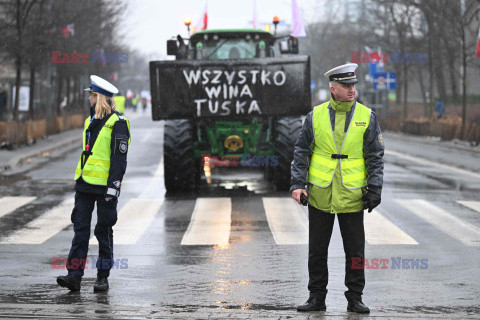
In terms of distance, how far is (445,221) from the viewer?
12.6 m

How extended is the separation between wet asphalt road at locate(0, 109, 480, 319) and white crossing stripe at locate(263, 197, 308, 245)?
0.06ft

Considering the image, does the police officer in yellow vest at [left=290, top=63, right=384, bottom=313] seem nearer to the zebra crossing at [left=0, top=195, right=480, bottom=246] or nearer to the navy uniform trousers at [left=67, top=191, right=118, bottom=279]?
the navy uniform trousers at [left=67, top=191, right=118, bottom=279]

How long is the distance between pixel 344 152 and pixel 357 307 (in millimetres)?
1178

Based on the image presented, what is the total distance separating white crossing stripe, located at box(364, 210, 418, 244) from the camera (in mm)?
10797

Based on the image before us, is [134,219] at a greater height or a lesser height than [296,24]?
lesser

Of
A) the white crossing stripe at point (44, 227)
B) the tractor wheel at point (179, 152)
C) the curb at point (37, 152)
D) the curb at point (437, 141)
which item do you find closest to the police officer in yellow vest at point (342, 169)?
the white crossing stripe at point (44, 227)

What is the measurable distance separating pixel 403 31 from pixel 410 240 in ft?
115

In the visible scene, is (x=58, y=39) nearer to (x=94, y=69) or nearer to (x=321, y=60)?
(x=94, y=69)

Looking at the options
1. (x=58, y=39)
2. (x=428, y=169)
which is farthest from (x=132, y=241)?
(x=58, y=39)

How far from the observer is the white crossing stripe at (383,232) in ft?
35.4

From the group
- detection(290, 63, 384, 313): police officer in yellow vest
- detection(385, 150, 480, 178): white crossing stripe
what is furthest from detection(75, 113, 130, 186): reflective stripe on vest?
detection(385, 150, 480, 178): white crossing stripe

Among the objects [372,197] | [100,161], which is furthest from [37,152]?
[372,197]

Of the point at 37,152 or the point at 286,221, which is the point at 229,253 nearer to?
the point at 286,221

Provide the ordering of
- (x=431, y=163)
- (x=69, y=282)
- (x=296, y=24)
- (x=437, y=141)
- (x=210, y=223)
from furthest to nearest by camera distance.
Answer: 1. (x=437, y=141)
2. (x=431, y=163)
3. (x=296, y=24)
4. (x=210, y=223)
5. (x=69, y=282)
